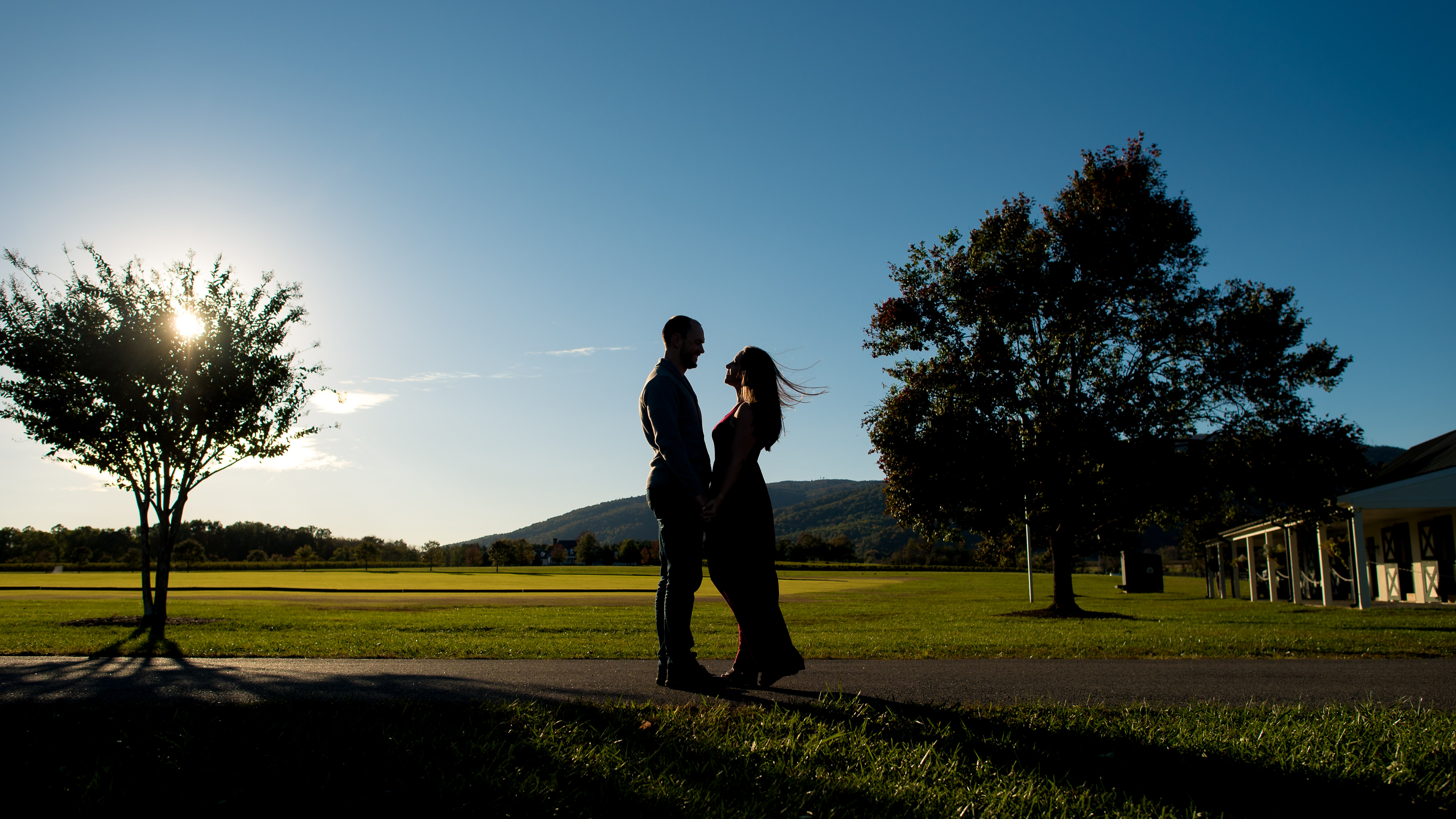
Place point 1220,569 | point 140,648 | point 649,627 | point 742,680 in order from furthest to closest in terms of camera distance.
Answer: point 1220,569 → point 649,627 → point 140,648 → point 742,680

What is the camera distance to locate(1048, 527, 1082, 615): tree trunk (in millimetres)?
20328

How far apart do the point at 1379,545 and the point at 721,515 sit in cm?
3607

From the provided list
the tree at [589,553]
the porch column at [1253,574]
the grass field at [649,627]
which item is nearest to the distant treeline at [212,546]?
the tree at [589,553]

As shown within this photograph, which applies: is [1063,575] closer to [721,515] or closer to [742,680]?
[742,680]

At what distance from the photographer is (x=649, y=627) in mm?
14336

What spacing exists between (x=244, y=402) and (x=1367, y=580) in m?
27.9

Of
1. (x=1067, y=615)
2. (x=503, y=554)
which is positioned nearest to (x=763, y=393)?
(x=1067, y=615)

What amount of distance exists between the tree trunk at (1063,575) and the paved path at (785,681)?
13881 mm

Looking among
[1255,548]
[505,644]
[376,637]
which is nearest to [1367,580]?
[1255,548]

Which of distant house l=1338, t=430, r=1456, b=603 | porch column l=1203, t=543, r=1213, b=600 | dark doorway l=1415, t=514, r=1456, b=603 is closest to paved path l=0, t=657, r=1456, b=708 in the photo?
distant house l=1338, t=430, r=1456, b=603

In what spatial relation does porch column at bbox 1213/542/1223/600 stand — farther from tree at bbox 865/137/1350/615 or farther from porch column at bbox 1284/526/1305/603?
tree at bbox 865/137/1350/615

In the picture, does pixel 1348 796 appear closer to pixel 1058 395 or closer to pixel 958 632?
pixel 958 632

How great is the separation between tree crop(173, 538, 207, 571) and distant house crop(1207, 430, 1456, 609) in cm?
7777

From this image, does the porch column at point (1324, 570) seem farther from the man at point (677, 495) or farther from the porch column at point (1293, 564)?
the man at point (677, 495)
